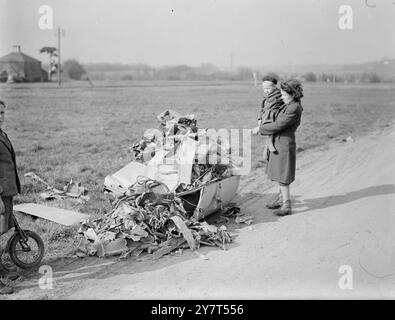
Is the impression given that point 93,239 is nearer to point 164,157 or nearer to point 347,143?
point 164,157

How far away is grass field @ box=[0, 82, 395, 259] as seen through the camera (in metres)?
8.52

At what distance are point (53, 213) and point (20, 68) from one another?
37.3 meters

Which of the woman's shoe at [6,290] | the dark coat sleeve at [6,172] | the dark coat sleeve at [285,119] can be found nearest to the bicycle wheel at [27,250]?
the woman's shoe at [6,290]

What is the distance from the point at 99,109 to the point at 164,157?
17180 mm

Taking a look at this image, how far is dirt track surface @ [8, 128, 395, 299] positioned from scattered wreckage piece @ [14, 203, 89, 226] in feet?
4.02

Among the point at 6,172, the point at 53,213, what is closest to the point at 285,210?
the point at 53,213

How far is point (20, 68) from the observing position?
134 feet

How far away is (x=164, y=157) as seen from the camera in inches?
284

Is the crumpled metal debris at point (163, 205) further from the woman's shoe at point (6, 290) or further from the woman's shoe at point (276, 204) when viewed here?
the woman's shoe at point (6, 290)

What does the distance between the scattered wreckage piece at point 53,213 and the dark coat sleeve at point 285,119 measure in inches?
124

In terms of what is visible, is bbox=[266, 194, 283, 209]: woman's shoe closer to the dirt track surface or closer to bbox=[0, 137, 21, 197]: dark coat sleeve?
the dirt track surface

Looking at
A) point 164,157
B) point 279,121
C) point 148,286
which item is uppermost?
point 279,121

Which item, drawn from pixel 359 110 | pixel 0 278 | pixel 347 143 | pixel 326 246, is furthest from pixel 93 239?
pixel 359 110

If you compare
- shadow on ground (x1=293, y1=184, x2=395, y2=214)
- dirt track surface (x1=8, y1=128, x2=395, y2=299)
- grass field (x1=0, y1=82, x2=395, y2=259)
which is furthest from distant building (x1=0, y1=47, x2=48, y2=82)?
dirt track surface (x1=8, y1=128, x2=395, y2=299)
